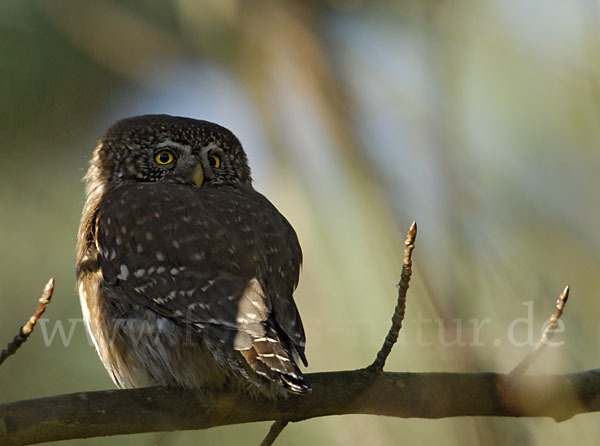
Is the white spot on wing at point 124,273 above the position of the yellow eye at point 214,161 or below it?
below

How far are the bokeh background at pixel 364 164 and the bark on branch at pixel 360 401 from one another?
0.08 m

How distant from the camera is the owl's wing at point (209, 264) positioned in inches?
113

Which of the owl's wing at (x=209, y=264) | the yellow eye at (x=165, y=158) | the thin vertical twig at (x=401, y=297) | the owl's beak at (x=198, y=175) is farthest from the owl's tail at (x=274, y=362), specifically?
the yellow eye at (x=165, y=158)

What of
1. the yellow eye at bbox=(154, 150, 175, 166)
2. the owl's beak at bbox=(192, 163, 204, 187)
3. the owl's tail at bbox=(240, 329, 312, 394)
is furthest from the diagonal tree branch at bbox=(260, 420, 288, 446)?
the yellow eye at bbox=(154, 150, 175, 166)

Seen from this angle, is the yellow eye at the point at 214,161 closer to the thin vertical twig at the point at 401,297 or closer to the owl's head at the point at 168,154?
the owl's head at the point at 168,154

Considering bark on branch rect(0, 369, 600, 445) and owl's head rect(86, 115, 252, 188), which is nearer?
bark on branch rect(0, 369, 600, 445)

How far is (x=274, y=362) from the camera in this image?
2.67 meters

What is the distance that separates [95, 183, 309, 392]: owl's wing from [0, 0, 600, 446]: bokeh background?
0.32 m

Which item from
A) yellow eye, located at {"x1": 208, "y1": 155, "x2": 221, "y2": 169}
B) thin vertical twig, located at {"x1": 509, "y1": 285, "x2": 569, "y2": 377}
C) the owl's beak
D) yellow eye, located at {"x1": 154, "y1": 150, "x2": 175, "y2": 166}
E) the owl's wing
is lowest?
thin vertical twig, located at {"x1": 509, "y1": 285, "x2": 569, "y2": 377}

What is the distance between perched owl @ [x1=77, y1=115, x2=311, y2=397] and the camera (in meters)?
2.86

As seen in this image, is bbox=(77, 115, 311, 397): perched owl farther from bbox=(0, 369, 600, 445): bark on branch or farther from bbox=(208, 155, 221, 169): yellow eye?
bbox=(208, 155, 221, 169): yellow eye

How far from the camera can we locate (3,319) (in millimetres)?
4324

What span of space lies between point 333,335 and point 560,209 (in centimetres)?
101

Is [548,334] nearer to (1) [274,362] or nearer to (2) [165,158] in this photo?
(1) [274,362]
